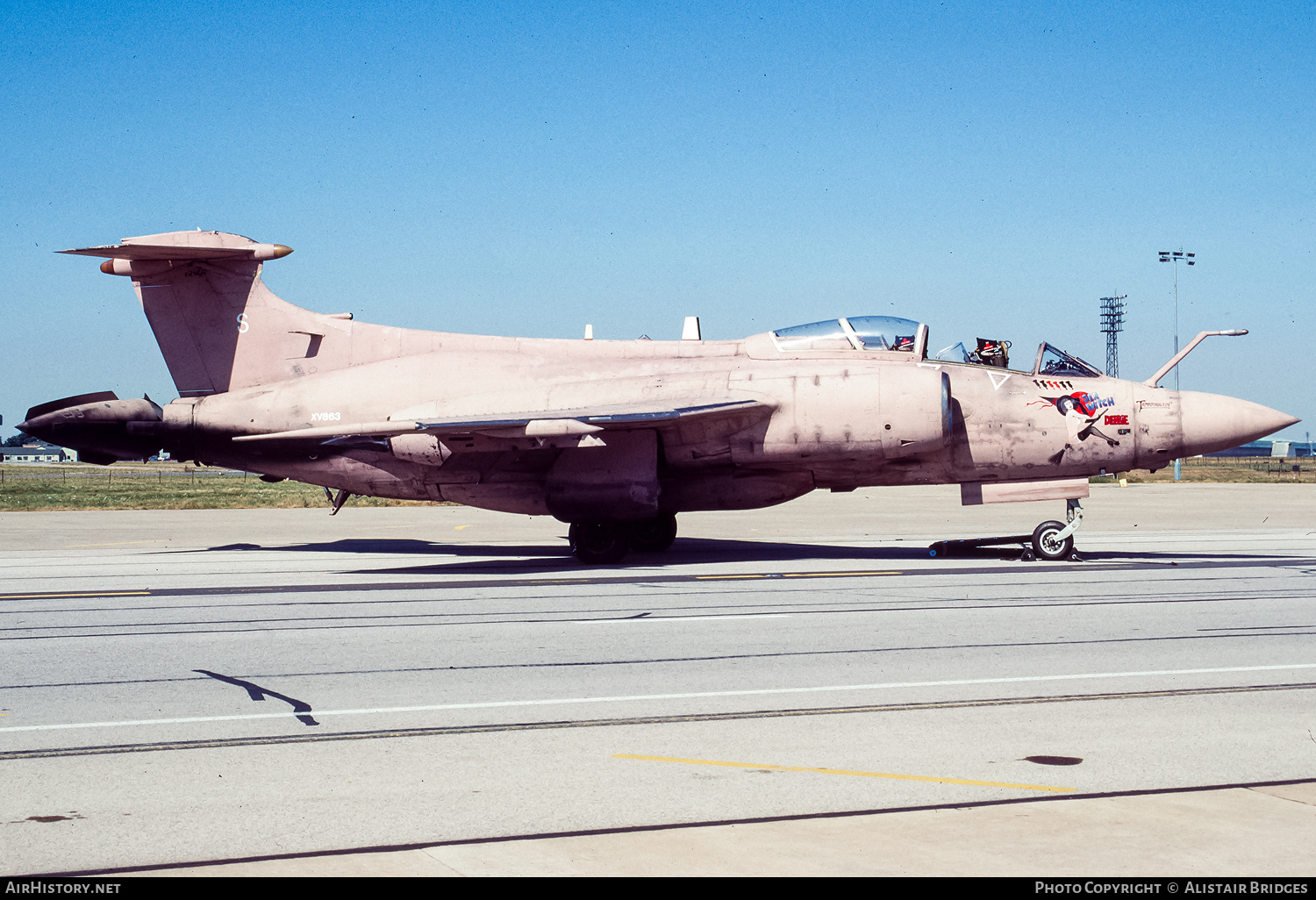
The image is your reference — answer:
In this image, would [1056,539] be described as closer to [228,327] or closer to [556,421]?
[556,421]

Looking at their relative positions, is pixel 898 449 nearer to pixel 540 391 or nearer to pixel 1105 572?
pixel 1105 572

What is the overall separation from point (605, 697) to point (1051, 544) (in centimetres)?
1196

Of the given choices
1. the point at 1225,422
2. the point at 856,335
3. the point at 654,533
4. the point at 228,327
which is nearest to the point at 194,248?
the point at 228,327

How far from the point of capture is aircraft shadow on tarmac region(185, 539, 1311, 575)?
18062mm

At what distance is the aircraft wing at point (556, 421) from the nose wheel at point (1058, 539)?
4.82 metres

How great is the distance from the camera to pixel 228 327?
20.5 metres

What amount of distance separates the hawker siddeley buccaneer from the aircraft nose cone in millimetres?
27

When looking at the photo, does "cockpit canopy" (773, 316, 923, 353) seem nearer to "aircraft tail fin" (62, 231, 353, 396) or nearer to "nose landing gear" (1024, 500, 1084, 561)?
"nose landing gear" (1024, 500, 1084, 561)

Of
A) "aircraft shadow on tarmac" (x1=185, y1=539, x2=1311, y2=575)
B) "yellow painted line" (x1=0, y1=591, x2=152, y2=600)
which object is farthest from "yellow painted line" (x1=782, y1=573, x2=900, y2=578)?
"yellow painted line" (x1=0, y1=591, x2=152, y2=600)

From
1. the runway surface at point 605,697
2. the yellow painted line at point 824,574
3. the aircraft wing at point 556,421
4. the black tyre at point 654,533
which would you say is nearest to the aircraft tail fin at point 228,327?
the aircraft wing at point 556,421

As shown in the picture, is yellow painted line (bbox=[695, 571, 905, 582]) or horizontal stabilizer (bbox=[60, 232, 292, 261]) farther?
horizontal stabilizer (bbox=[60, 232, 292, 261])

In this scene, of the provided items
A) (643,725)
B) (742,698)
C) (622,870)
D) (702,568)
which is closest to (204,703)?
(643,725)

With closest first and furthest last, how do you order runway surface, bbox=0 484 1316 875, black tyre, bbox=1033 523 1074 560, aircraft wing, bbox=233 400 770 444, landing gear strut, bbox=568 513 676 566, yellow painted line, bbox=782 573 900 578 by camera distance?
runway surface, bbox=0 484 1316 875 < yellow painted line, bbox=782 573 900 578 < aircraft wing, bbox=233 400 770 444 < black tyre, bbox=1033 523 1074 560 < landing gear strut, bbox=568 513 676 566

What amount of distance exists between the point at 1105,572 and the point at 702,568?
5.70 m
